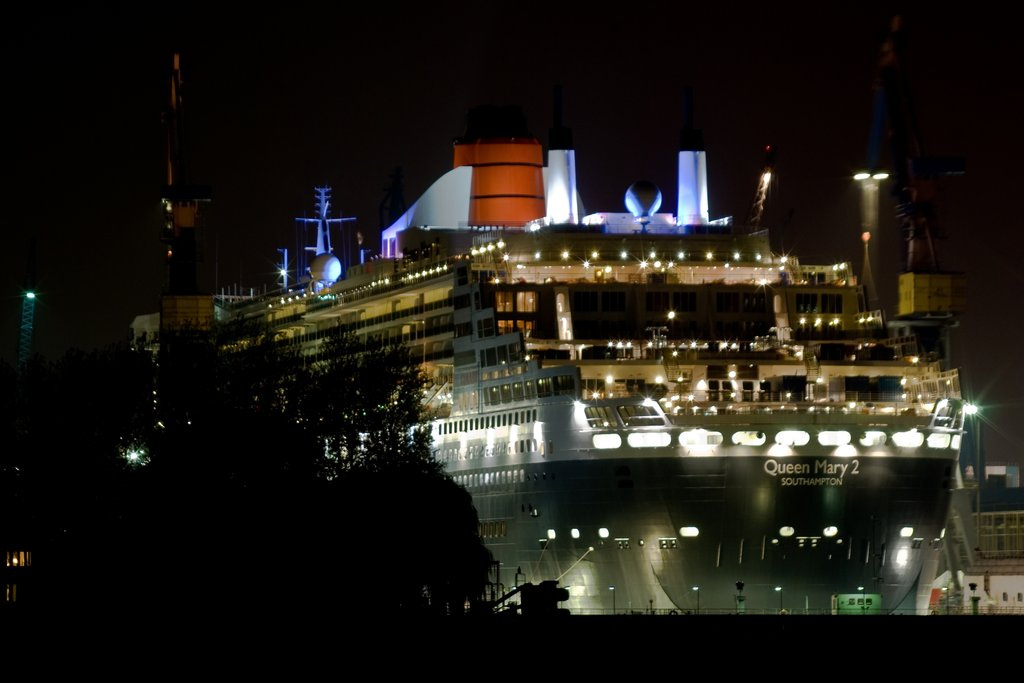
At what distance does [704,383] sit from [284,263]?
57611 mm

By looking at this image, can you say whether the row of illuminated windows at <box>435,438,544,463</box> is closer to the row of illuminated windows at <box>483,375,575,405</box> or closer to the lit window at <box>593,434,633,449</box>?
the row of illuminated windows at <box>483,375,575,405</box>

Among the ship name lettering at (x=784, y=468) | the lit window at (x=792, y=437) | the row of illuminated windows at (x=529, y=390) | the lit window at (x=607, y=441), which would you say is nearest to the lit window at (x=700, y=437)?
the ship name lettering at (x=784, y=468)

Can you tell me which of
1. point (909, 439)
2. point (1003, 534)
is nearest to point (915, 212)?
point (1003, 534)

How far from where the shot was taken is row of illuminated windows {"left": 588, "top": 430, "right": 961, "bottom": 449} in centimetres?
8788

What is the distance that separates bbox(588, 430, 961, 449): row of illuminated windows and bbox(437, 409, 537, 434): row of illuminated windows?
5.92 meters

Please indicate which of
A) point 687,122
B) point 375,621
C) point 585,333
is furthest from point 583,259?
point 375,621

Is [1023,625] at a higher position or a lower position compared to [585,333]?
lower

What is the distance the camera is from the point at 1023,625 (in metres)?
71.5

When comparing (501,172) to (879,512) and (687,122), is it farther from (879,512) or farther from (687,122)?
(879,512)

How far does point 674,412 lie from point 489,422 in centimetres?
1262

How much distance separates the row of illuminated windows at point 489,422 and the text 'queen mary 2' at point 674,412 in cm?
13

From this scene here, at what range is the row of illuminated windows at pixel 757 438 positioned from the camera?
87.9 meters

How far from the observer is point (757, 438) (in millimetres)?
87875

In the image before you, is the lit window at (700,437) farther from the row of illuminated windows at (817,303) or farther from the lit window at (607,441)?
the row of illuminated windows at (817,303)
